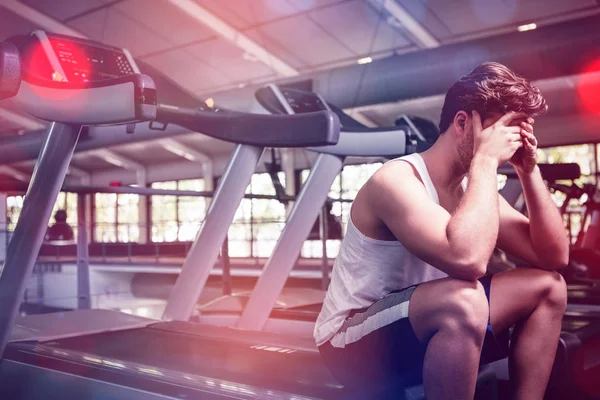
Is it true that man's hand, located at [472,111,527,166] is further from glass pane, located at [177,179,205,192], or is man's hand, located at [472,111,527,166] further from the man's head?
glass pane, located at [177,179,205,192]

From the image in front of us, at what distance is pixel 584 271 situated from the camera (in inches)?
183

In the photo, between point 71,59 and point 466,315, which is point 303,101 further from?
point 466,315

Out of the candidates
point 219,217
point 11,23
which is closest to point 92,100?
point 219,217

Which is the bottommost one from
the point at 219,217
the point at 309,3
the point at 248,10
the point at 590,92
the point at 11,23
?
the point at 219,217

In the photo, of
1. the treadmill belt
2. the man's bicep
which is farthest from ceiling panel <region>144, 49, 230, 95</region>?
the man's bicep

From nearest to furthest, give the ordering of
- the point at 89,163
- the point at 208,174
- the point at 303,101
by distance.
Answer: the point at 303,101, the point at 208,174, the point at 89,163

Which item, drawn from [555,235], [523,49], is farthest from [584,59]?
[555,235]

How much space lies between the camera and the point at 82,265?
126 inches

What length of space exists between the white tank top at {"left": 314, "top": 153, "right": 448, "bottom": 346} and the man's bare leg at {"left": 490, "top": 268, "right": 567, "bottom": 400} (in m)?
0.16

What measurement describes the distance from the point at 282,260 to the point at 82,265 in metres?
1.18

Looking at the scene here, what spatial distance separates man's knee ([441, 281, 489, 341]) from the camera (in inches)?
43.8

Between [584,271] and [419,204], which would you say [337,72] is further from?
[419,204]

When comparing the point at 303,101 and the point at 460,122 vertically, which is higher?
the point at 303,101

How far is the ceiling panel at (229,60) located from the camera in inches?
336
